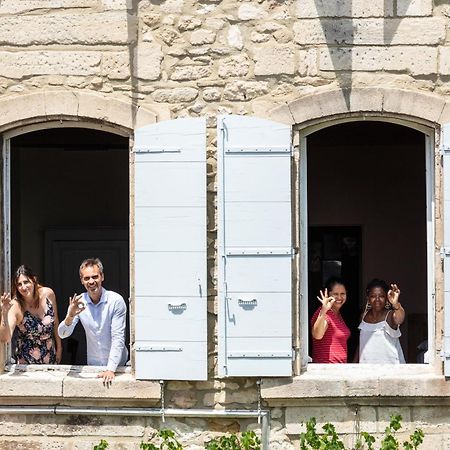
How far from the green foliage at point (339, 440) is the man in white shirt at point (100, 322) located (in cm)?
136

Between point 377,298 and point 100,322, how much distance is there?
1.94 m

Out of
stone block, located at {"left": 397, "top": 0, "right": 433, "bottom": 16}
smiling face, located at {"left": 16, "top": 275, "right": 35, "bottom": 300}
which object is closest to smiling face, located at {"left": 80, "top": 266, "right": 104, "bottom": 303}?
smiling face, located at {"left": 16, "top": 275, "right": 35, "bottom": 300}

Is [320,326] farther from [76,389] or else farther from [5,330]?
[5,330]

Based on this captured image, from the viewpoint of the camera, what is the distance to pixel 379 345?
7.15 metres

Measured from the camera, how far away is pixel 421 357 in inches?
312

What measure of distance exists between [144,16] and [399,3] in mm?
1704

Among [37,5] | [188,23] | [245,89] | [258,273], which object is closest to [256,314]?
[258,273]

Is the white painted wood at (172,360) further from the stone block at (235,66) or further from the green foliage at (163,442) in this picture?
the stone block at (235,66)

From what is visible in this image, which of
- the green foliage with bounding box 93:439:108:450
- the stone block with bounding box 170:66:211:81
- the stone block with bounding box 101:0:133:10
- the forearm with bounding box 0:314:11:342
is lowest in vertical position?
the green foliage with bounding box 93:439:108:450

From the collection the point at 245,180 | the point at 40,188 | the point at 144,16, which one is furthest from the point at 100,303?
the point at 40,188

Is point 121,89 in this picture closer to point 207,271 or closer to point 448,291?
point 207,271

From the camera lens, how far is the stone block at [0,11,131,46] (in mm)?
6914

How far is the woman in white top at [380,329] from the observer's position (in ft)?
23.3

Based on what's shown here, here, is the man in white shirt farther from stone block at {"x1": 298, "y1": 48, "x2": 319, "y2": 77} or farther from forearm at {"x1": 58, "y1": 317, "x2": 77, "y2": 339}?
stone block at {"x1": 298, "y1": 48, "x2": 319, "y2": 77}
